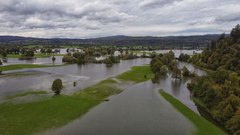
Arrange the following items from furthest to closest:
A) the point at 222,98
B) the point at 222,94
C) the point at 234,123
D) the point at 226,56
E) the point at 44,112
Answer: the point at 226,56 → the point at 222,94 → the point at 222,98 → the point at 44,112 → the point at 234,123

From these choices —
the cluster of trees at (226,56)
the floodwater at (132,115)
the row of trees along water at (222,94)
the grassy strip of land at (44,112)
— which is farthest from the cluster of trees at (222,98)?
the cluster of trees at (226,56)

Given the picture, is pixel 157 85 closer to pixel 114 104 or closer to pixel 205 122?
pixel 114 104

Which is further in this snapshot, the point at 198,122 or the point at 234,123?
the point at 198,122

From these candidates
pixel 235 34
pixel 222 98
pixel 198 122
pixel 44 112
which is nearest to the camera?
pixel 198 122

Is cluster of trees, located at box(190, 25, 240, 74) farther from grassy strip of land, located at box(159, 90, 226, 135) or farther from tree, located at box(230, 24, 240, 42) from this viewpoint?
grassy strip of land, located at box(159, 90, 226, 135)

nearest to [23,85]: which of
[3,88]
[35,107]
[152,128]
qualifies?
[3,88]

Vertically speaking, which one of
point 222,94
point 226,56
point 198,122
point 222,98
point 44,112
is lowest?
point 198,122

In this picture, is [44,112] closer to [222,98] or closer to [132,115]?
[132,115]

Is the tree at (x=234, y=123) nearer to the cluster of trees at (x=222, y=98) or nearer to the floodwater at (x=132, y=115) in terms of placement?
the cluster of trees at (x=222, y=98)

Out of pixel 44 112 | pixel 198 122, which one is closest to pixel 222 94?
pixel 198 122
